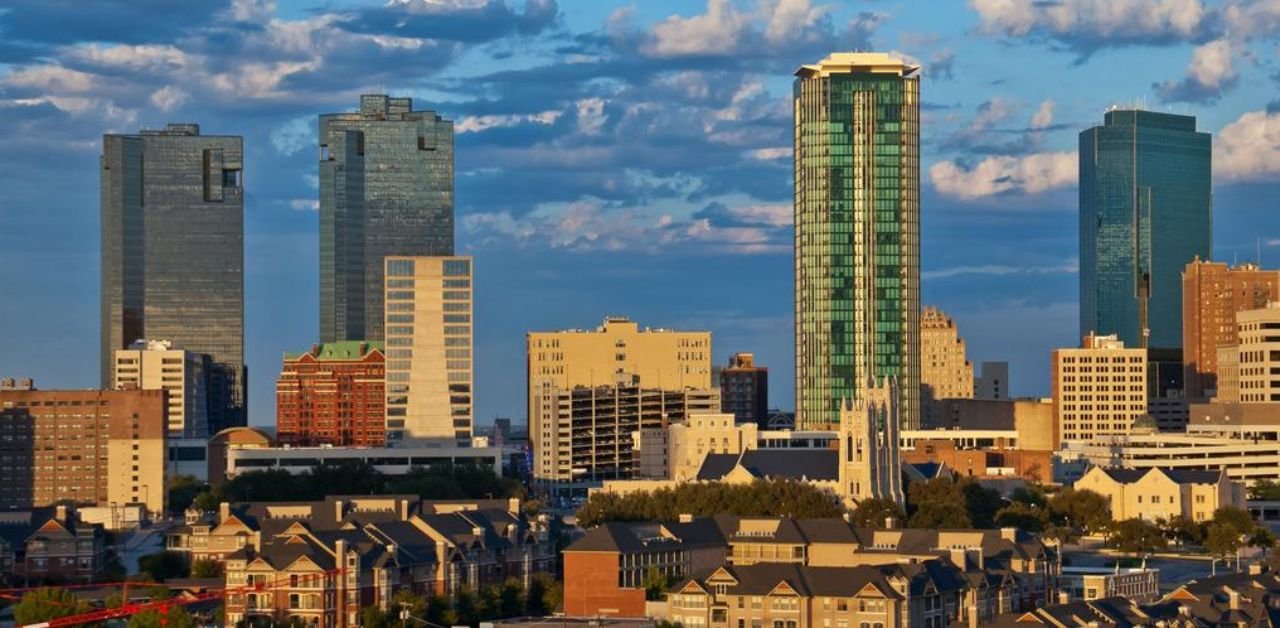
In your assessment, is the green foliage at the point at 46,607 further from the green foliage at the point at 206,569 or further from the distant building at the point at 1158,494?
the distant building at the point at 1158,494

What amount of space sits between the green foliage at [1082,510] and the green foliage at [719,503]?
13.6 metres

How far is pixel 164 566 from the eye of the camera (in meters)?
138

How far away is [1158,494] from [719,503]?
28919 mm

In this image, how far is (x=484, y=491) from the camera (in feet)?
622

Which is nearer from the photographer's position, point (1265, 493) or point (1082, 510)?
point (1082, 510)

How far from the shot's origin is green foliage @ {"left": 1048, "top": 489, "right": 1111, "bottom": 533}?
168375 millimetres

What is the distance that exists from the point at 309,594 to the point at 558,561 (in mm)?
25123

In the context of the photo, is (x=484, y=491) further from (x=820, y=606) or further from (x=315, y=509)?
(x=820, y=606)

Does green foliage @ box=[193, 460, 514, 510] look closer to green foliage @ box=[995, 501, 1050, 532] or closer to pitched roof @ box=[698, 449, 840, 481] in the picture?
pitched roof @ box=[698, 449, 840, 481]

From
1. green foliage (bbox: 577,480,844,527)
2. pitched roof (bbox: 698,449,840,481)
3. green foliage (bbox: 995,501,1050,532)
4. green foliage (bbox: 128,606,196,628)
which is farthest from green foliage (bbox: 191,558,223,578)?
pitched roof (bbox: 698,449,840,481)

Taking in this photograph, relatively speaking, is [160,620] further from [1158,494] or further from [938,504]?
[1158,494]

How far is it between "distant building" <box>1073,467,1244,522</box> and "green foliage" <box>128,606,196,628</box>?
261ft

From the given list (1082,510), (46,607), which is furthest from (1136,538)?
(46,607)

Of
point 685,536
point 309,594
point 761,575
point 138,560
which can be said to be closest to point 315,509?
point 138,560
